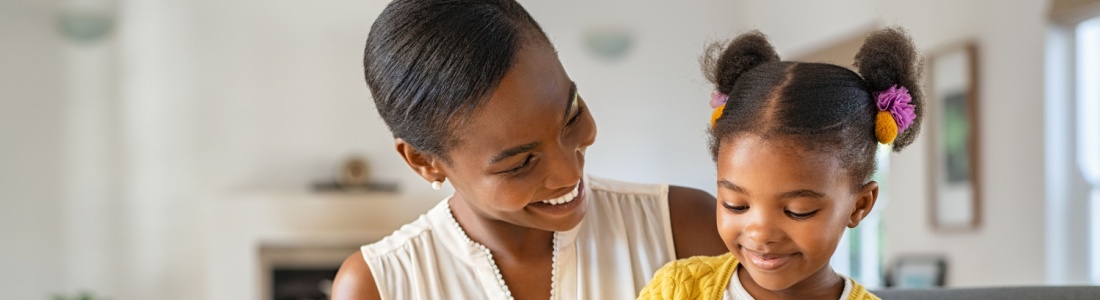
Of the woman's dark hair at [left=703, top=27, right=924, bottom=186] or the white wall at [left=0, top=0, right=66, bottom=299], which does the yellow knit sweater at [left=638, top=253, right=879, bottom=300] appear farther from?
the white wall at [left=0, top=0, right=66, bottom=299]

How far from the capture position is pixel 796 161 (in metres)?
1.47

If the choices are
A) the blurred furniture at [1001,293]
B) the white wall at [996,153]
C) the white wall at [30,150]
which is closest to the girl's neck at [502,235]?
the blurred furniture at [1001,293]

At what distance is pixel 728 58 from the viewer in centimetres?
169

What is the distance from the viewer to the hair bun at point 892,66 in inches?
62.4

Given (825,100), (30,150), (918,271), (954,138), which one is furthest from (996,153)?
(30,150)

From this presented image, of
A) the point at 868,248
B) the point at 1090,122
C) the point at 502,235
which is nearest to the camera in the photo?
the point at 502,235

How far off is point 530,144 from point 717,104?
0.31 metres

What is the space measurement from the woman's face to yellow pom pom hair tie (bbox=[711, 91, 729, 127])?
6.6 inches

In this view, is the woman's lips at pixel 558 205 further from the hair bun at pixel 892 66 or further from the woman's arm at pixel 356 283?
the hair bun at pixel 892 66

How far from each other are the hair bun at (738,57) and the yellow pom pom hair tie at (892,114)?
0.58 ft

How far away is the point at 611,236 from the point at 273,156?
630 cm

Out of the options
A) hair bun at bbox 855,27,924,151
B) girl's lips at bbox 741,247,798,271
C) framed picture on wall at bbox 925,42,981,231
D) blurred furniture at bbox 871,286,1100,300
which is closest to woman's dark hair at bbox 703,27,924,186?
hair bun at bbox 855,27,924,151

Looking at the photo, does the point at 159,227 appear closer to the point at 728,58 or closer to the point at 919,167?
the point at 919,167

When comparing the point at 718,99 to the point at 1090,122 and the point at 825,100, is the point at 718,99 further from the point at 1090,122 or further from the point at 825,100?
the point at 1090,122
